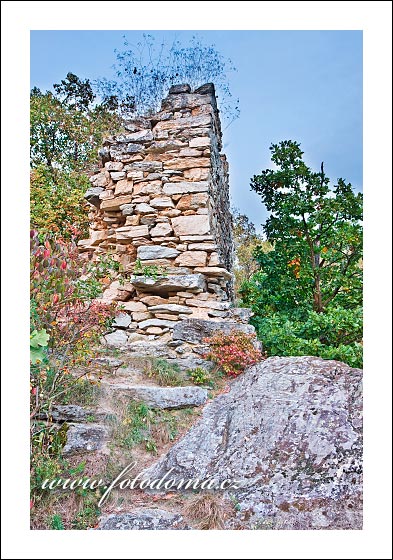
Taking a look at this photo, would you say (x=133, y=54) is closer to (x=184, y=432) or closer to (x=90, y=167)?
(x=90, y=167)

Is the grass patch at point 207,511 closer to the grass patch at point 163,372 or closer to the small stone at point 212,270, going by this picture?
the grass patch at point 163,372

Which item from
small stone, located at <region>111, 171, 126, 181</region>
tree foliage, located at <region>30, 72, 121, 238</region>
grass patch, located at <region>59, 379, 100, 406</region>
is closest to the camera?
grass patch, located at <region>59, 379, 100, 406</region>

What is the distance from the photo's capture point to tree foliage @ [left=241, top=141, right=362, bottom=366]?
461 cm

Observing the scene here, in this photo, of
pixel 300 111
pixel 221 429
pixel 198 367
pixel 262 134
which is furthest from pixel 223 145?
pixel 221 429

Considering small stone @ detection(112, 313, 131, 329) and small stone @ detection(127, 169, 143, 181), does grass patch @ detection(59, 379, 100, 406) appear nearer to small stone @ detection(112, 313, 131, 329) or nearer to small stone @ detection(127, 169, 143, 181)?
small stone @ detection(112, 313, 131, 329)

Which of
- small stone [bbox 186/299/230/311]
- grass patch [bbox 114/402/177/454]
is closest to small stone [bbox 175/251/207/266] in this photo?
small stone [bbox 186/299/230/311]

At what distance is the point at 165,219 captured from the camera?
4.46 meters

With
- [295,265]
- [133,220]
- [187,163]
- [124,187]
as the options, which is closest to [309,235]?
[295,265]

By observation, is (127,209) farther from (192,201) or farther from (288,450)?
(288,450)

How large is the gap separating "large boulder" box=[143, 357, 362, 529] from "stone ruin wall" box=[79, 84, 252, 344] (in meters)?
1.12

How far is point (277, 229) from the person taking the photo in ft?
16.1

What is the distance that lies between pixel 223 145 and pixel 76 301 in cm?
284

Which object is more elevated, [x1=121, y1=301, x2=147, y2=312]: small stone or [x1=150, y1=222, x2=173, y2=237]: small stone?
[x1=150, y1=222, x2=173, y2=237]: small stone

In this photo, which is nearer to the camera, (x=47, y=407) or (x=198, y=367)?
(x=47, y=407)
